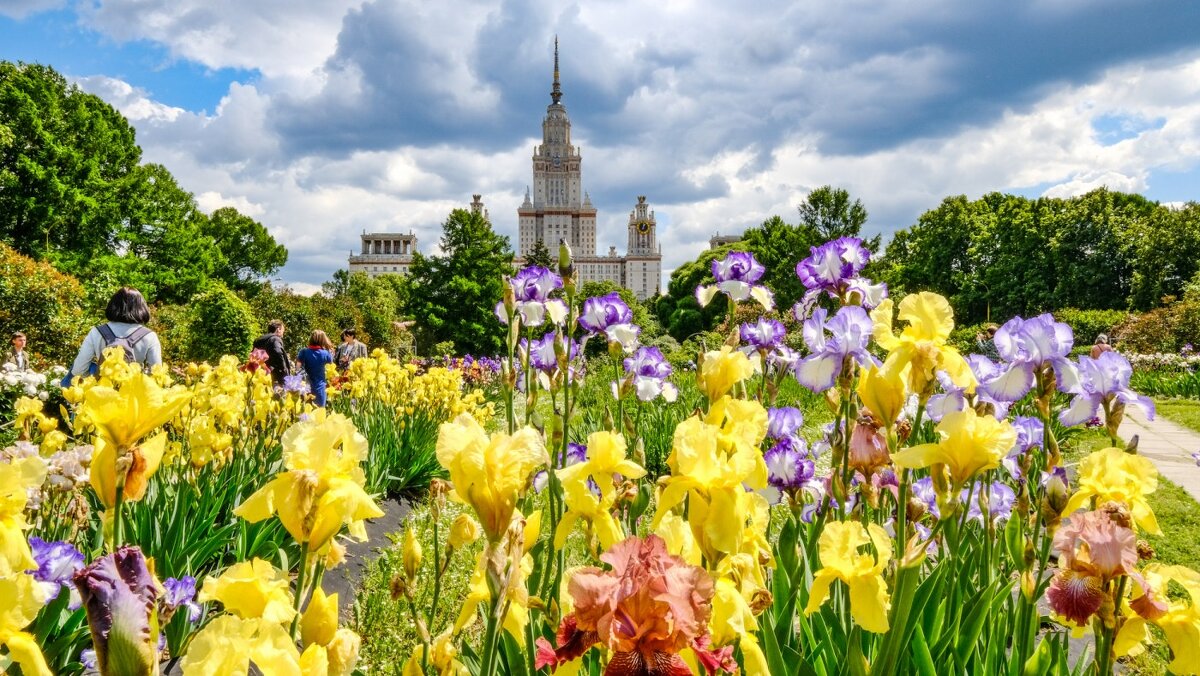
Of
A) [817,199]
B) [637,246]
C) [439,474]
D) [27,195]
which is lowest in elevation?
[439,474]

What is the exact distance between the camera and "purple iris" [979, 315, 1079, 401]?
1.63 meters

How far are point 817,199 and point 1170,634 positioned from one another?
28.9 meters

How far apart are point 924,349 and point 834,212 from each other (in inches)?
1129

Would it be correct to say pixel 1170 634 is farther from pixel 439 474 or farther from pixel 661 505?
pixel 439 474

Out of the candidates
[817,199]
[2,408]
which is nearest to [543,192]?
[817,199]

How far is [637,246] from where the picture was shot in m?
103

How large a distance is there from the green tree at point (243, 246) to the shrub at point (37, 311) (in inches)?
1090

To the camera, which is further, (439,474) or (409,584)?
(439,474)

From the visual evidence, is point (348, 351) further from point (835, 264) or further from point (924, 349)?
point (924, 349)

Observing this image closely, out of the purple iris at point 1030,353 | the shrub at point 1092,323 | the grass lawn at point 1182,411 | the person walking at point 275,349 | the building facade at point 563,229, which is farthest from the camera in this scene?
the building facade at point 563,229

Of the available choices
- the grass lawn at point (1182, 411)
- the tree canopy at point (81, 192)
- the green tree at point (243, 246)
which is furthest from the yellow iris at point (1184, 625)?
the green tree at point (243, 246)

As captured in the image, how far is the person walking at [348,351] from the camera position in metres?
8.79

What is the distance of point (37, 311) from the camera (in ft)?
32.7

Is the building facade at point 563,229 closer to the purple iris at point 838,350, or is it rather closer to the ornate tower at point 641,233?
the ornate tower at point 641,233
